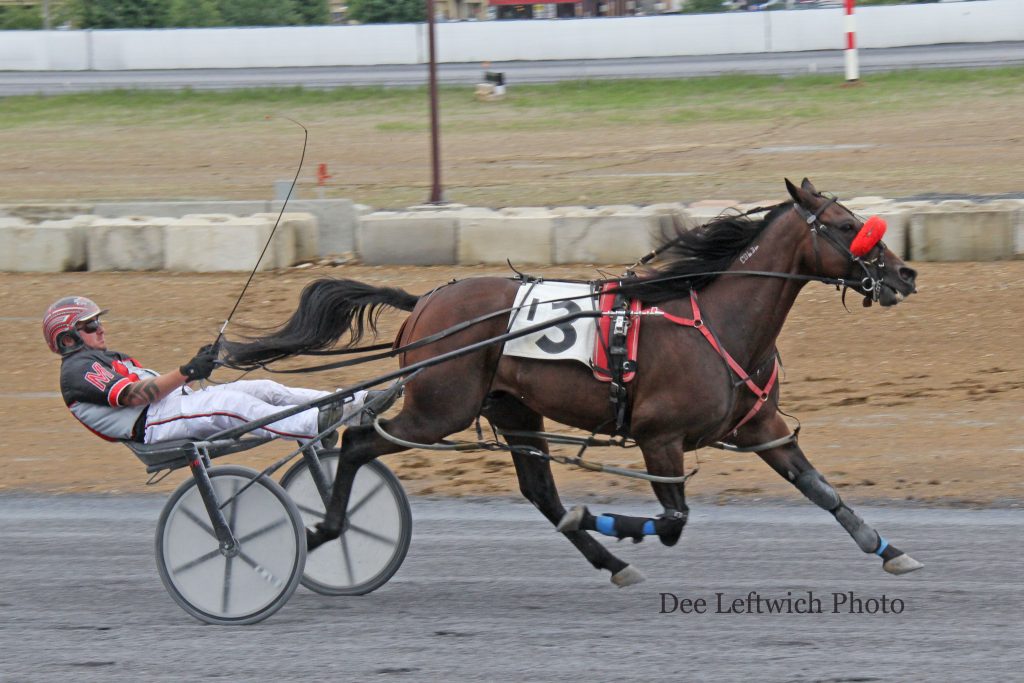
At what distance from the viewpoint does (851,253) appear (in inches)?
213

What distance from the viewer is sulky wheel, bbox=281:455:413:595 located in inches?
231

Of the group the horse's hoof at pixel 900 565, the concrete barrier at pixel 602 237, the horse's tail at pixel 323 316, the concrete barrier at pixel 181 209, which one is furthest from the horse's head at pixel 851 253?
the concrete barrier at pixel 181 209

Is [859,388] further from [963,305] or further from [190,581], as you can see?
[190,581]

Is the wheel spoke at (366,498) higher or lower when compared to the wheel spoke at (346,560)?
higher

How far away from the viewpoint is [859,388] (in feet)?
31.4

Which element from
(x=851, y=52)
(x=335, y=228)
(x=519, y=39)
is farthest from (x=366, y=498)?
(x=519, y=39)

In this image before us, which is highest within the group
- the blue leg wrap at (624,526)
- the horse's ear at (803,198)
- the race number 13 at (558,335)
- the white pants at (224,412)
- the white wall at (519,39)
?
the white wall at (519,39)

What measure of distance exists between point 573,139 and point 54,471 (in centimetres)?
1485

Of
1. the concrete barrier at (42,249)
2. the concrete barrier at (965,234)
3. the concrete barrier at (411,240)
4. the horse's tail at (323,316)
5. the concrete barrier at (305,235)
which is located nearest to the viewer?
the horse's tail at (323,316)

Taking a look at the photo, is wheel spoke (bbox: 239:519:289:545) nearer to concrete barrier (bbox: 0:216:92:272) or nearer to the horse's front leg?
the horse's front leg

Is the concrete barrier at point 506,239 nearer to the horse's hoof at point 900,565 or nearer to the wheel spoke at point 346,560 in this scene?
the wheel spoke at point 346,560

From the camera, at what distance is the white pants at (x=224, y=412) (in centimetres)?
549

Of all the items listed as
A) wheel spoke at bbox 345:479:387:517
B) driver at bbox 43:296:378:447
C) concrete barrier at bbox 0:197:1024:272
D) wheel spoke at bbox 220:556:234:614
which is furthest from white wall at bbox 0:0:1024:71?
wheel spoke at bbox 220:556:234:614

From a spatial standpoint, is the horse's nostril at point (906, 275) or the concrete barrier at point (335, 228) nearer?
the horse's nostril at point (906, 275)
